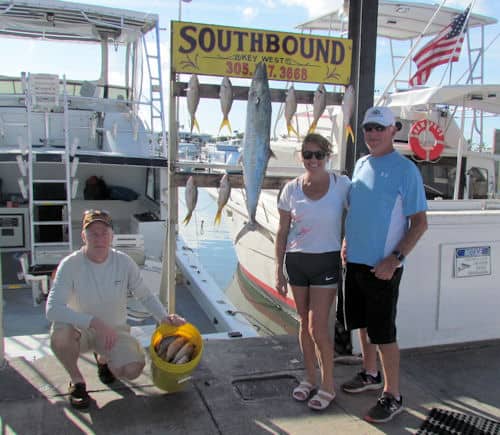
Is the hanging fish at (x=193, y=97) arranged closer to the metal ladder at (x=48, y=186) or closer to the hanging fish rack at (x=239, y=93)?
the hanging fish rack at (x=239, y=93)

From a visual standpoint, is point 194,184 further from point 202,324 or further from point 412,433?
point 202,324

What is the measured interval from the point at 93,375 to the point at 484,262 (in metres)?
3.03

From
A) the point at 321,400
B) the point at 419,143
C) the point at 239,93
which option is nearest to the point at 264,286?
the point at 419,143

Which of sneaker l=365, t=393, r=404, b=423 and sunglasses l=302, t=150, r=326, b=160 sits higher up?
sunglasses l=302, t=150, r=326, b=160

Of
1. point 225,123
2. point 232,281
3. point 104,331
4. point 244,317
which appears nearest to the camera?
point 104,331

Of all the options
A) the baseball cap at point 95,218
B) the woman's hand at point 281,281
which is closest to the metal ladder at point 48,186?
the baseball cap at point 95,218

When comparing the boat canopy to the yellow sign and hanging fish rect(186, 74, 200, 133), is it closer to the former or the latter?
the yellow sign

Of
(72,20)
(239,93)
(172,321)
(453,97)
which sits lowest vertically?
(172,321)

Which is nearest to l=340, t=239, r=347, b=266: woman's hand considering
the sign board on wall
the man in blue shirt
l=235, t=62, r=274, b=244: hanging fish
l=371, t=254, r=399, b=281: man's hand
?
the man in blue shirt

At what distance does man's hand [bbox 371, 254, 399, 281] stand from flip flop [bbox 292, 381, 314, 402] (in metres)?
0.84

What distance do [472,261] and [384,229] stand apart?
1490 mm

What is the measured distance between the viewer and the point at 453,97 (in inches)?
298

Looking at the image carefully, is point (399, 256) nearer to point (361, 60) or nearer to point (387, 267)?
point (387, 267)

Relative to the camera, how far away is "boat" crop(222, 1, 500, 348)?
3682 mm
